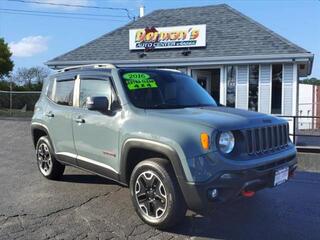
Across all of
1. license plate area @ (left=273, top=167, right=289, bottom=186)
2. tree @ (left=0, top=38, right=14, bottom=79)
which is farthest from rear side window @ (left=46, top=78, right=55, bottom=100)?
tree @ (left=0, top=38, right=14, bottom=79)

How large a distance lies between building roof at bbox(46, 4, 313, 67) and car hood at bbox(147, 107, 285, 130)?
1067cm

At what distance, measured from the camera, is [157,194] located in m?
5.10

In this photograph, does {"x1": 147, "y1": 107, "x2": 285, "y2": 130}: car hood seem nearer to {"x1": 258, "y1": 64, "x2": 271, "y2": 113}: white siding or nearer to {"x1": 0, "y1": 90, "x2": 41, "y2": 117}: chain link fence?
{"x1": 258, "y1": 64, "x2": 271, "y2": 113}: white siding

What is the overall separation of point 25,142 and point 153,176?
8498mm

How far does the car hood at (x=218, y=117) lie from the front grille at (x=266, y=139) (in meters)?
0.07

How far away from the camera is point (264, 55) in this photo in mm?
15742

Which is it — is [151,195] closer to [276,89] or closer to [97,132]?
[97,132]

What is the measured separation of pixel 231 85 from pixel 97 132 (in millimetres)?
11724

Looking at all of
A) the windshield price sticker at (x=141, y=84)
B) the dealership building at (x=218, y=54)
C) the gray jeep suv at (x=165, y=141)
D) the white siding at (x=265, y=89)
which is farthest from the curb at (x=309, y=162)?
the white siding at (x=265, y=89)

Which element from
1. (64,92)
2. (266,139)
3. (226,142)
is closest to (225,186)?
(226,142)

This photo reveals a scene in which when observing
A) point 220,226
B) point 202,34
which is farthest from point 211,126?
point 202,34

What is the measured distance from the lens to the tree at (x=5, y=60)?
47.0 meters

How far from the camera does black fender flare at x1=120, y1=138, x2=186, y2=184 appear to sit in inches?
187

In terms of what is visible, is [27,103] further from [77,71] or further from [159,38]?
[77,71]
